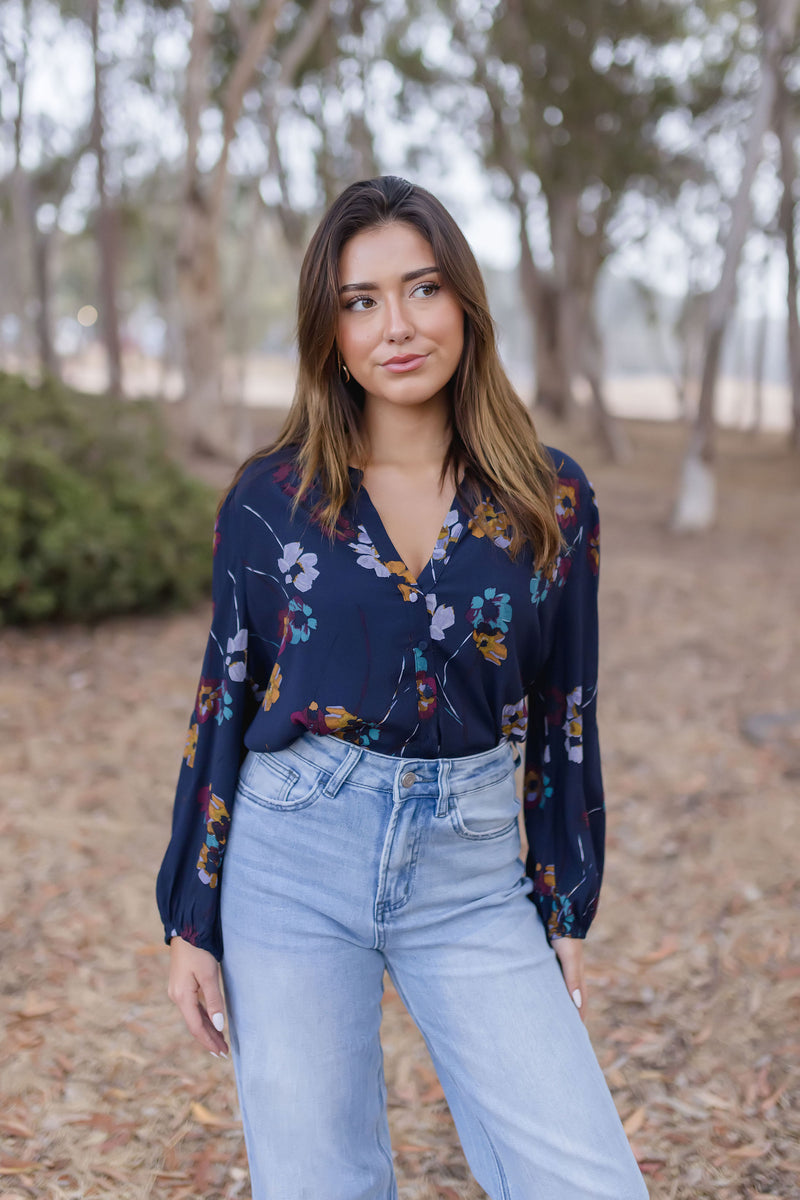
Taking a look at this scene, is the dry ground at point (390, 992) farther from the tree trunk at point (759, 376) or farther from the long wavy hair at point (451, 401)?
the tree trunk at point (759, 376)

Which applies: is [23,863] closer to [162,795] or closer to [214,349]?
[162,795]

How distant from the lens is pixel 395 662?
1857 millimetres

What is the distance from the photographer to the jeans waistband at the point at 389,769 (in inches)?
72.8

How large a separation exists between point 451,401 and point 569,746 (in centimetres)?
76

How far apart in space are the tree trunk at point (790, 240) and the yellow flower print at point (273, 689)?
12.9m

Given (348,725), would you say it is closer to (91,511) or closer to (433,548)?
(433,548)

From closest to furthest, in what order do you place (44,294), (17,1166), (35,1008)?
(17,1166) < (35,1008) < (44,294)

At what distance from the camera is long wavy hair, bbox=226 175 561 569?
195 centimetres

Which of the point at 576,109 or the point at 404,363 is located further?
the point at 576,109

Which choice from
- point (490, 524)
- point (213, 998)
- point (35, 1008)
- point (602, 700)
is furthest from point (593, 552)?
point (602, 700)

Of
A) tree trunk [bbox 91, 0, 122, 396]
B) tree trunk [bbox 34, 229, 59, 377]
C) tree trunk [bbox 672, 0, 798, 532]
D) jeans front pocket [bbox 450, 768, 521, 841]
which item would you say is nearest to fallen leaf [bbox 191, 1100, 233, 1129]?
jeans front pocket [bbox 450, 768, 521, 841]

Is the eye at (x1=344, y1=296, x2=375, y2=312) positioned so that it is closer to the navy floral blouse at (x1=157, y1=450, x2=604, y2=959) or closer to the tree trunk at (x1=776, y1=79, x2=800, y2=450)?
the navy floral blouse at (x1=157, y1=450, x2=604, y2=959)

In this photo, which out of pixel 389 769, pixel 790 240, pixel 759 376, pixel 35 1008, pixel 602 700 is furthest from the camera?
pixel 759 376

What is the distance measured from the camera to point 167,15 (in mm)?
17766
